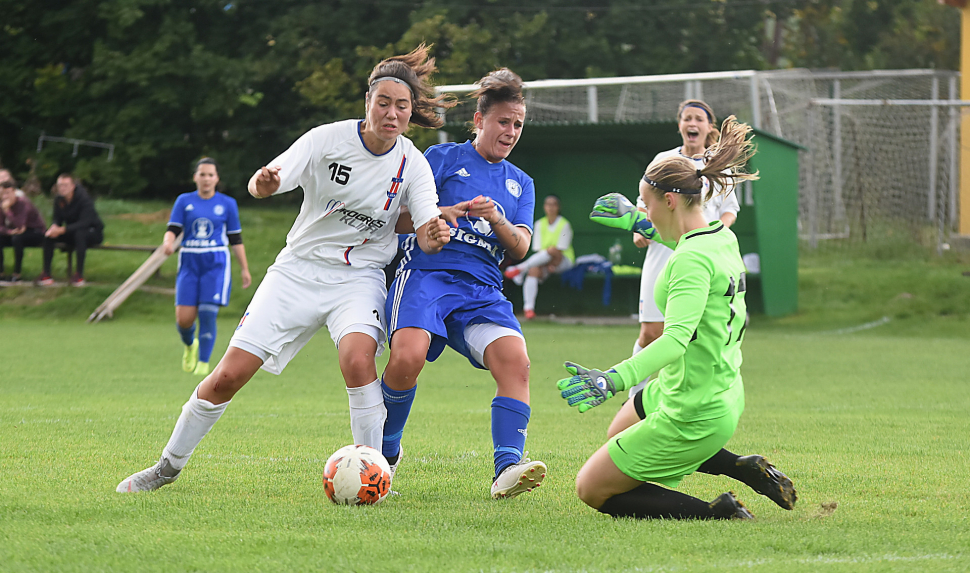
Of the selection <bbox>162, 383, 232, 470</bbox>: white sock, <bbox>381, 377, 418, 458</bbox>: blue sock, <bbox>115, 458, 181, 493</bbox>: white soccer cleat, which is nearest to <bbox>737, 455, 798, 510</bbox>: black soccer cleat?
<bbox>381, 377, 418, 458</bbox>: blue sock

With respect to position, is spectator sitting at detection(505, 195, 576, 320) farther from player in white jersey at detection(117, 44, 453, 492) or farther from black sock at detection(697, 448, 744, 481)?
black sock at detection(697, 448, 744, 481)

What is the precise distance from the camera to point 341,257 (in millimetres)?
4766

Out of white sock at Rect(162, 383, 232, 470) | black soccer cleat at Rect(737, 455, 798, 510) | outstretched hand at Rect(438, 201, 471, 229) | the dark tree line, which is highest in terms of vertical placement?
the dark tree line

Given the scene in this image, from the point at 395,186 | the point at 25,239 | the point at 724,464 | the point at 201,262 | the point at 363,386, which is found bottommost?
the point at 724,464

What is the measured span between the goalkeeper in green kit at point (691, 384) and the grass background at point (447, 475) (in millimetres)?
148

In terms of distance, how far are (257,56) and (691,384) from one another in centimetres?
2794

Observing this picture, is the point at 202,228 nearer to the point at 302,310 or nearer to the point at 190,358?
the point at 190,358

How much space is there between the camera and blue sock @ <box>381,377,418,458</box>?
4869mm

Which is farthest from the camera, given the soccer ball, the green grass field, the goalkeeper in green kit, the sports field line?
the soccer ball

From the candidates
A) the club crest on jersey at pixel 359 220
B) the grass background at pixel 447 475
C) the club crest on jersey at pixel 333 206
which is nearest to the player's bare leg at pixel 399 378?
the grass background at pixel 447 475

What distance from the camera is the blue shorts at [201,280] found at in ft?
34.2

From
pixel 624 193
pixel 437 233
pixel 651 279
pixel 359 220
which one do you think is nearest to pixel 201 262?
pixel 651 279

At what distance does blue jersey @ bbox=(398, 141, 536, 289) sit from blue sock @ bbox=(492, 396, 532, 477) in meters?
0.62

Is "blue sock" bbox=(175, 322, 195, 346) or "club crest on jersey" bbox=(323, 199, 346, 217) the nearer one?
"club crest on jersey" bbox=(323, 199, 346, 217)
